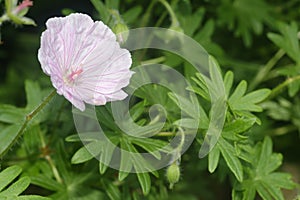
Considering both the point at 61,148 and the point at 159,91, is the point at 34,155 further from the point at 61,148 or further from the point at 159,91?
the point at 159,91

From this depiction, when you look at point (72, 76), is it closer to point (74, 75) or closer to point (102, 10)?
point (74, 75)

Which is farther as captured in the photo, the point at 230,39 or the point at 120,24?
the point at 230,39

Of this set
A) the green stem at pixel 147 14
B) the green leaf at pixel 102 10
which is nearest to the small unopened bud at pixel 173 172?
the green leaf at pixel 102 10

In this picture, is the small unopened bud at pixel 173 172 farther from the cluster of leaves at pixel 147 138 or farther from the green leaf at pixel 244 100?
the green leaf at pixel 244 100

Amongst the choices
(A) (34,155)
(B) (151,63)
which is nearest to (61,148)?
(A) (34,155)

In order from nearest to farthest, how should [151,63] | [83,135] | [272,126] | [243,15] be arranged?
[83,135] → [151,63] → [243,15] → [272,126]

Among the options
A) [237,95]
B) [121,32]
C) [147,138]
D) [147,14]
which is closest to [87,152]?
[147,138]

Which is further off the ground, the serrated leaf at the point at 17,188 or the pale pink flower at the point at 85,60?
the pale pink flower at the point at 85,60
